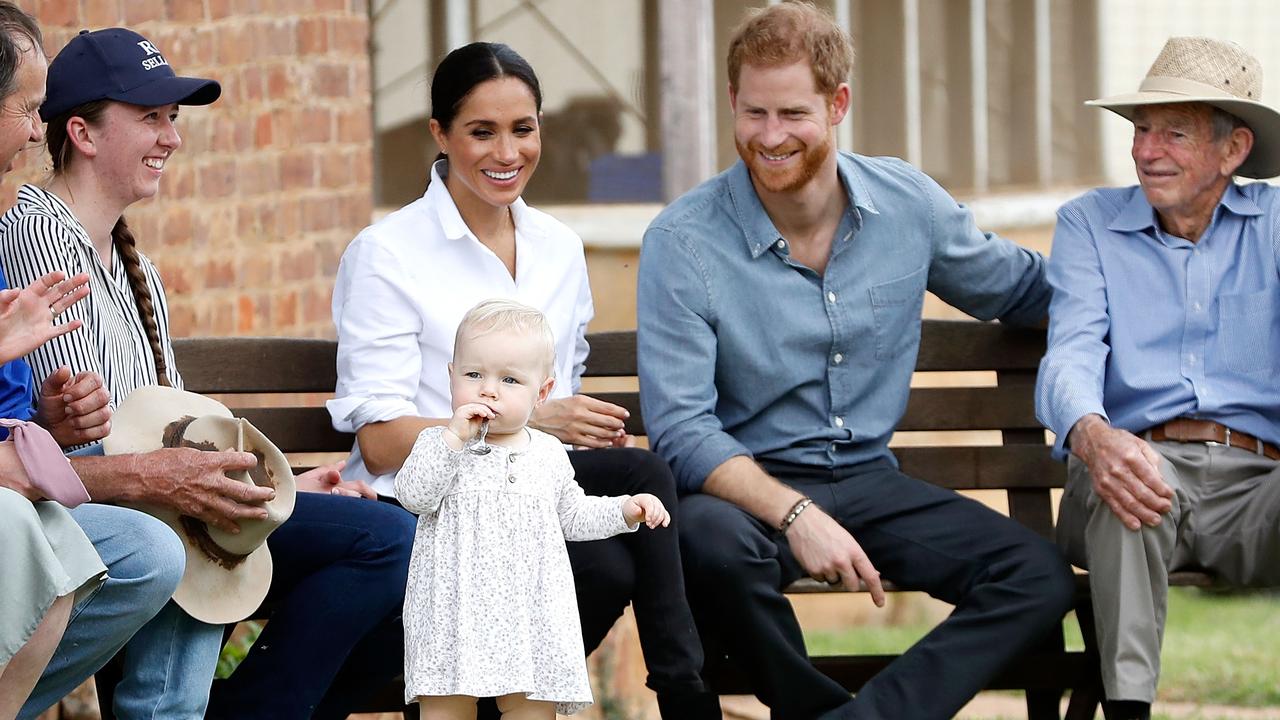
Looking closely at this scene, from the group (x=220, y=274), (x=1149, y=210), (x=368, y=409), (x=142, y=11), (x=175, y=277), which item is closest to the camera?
(x=368, y=409)

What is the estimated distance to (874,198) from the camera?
4.29 m

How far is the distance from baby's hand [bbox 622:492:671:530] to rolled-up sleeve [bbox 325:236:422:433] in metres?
0.78

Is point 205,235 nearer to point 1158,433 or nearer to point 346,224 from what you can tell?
point 346,224

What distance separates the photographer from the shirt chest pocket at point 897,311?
4.22 meters

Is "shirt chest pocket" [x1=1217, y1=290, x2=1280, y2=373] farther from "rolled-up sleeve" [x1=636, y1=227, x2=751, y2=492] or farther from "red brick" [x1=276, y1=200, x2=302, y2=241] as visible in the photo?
"red brick" [x1=276, y1=200, x2=302, y2=241]

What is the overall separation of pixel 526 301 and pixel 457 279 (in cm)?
17

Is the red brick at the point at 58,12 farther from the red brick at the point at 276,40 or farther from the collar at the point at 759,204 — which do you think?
the collar at the point at 759,204

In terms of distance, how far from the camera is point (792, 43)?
4102 mm

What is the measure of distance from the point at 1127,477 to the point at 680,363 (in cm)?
102

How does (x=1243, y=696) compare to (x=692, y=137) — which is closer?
(x=1243, y=696)

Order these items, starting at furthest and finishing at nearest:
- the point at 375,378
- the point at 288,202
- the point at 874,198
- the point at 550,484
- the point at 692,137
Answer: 1. the point at 692,137
2. the point at 288,202
3. the point at 874,198
4. the point at 375,378
5. the point at 550,484

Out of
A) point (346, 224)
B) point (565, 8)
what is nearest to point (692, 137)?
point (565, 8)

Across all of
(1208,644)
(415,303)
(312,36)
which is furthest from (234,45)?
(1208,644)

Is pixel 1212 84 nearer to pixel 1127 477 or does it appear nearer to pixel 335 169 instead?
pixel 1127 477
